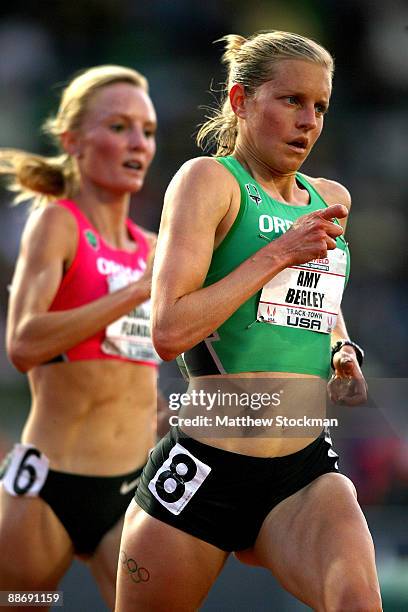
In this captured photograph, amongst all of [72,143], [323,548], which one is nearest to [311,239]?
[323,548]

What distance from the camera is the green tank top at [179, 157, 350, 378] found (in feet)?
9.11

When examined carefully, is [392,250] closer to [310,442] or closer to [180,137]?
[180,137]

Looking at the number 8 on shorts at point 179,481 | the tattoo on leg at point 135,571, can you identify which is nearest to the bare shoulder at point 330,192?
the number 8 on shorts at point 179,481

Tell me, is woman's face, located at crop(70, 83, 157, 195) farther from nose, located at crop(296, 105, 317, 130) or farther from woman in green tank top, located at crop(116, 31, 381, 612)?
nose, located at crop(296, 105, 317, 130)

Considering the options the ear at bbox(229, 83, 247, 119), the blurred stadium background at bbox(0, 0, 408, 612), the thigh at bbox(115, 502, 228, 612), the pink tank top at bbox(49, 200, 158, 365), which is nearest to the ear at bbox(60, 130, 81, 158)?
the pink tank top at bbox(49, 200, 158, 365)

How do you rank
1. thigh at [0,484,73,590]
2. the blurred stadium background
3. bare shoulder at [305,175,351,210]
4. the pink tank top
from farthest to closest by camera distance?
the blurred stadium background, the pink tank top, thigh at [0,484,73,590], bare shoulder at [305,175,351,210]

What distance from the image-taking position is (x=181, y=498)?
2.74 metres

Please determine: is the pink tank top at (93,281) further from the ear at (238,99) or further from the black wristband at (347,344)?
the ear at (238,99)

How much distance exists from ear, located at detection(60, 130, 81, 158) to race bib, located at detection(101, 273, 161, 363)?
697 millimetres

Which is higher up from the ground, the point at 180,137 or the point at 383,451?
the point at 180,137

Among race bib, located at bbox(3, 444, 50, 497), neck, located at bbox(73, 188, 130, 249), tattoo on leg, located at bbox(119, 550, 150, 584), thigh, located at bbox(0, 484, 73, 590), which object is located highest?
neck, located at bbox(73, 188, 130, 249)

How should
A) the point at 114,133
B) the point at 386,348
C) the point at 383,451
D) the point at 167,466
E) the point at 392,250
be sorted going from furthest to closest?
1. the point at 392,250
2. the point at 386,348
3. the point at 383,451
4. the point at 114,133
5. the point at 167,466

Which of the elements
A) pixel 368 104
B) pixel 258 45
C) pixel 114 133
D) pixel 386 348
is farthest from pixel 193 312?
pixel 368 104

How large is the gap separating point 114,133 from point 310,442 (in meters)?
2.10
